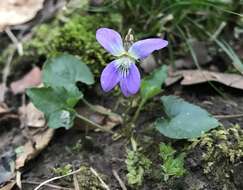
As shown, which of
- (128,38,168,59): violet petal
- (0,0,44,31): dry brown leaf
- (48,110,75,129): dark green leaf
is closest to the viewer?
(128,38,168,59): violet petal

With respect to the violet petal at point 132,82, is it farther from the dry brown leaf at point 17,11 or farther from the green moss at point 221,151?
the dry brown leaf at point 17,11

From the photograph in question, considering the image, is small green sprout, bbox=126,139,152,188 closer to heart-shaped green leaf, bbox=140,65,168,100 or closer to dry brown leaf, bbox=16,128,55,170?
heart-shaped green leaf, bbox=140,65,168,100

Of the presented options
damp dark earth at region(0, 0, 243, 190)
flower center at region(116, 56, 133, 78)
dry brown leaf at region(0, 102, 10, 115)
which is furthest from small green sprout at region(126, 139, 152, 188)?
dry brown leaf at region(0, 102, 10, 115)

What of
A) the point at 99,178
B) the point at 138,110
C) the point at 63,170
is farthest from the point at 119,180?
the point at 138,110

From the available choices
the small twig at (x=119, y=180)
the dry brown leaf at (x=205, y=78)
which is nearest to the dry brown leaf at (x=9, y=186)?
the small twig at (x=119, y=180)

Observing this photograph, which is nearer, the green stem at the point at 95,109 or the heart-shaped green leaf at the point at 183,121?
the heart-shaped green leaf at the point at 183,121

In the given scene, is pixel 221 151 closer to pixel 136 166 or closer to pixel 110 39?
pixel 136 166
